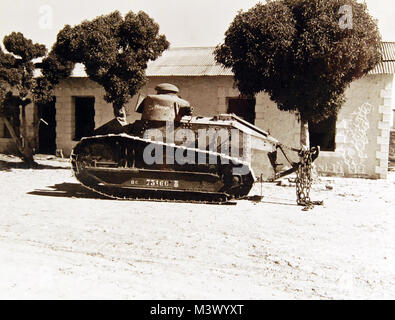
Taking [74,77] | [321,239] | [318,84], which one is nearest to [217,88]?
[318,84]

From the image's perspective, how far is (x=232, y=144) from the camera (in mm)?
7762

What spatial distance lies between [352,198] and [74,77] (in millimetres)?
12307

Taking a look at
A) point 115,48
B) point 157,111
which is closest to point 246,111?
point 115,48

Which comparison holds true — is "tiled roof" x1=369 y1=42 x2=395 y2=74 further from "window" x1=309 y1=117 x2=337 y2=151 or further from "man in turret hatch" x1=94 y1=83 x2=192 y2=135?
"man in turret hatch" x1=94 y1=83 x2=192 y2=135

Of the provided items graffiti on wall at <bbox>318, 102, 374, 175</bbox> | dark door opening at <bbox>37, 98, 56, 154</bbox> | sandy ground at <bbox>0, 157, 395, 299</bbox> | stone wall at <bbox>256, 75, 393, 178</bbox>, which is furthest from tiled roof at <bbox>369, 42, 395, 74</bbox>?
dark door opening at <bbox>37, 98, 56, 154</bbox>

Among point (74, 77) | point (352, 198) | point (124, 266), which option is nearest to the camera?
point (124, 266)

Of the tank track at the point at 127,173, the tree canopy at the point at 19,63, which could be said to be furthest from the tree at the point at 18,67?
the tank track at the point at 127,173

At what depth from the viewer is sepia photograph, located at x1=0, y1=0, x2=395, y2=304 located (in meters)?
3.80

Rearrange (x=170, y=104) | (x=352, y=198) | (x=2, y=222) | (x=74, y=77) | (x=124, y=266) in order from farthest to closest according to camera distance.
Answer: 1. (x=74, y=77)
2. (x=352, y=198)
3. (x=170, y=104)
4. (x=2, y=222)
5. (x=124, y=266)

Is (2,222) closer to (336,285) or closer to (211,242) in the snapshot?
(211,242)

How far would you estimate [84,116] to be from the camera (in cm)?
1712

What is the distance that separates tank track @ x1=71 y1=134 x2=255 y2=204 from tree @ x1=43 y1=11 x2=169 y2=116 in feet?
14.5

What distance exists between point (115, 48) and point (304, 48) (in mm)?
5752

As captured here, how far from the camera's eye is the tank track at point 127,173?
762cm
